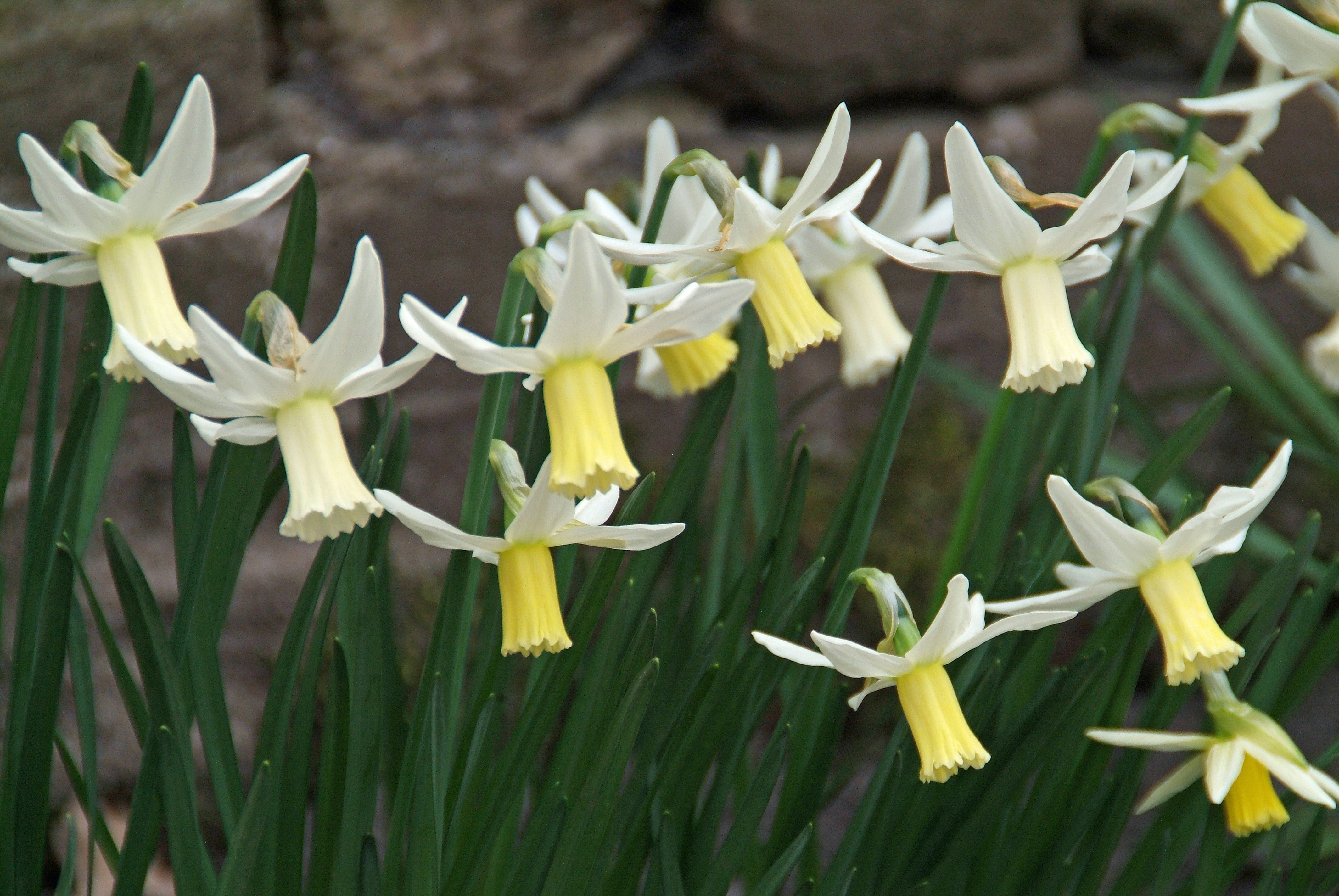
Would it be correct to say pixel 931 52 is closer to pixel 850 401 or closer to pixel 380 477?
pixel 850 401

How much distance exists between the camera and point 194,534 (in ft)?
2.43

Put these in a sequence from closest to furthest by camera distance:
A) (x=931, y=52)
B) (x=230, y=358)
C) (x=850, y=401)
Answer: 1. (x=230, y=358)
2. (x=931, y=52)
3. (x=850, y=401)

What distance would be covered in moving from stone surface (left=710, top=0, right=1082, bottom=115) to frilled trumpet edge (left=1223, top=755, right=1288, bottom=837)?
42.3 inches

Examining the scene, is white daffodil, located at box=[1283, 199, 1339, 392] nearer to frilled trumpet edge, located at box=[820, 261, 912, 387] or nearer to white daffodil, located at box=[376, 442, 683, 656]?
frilled trumpet edge, located at box=[820, 261, 912, 387]

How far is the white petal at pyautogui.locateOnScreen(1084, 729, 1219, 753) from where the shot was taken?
2.54ft

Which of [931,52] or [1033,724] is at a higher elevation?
[931,52]

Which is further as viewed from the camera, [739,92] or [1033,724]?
[739,92]

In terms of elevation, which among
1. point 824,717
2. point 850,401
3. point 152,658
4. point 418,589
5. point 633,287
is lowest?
point 418,589

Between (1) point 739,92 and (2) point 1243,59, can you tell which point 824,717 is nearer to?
(1) point 739,92

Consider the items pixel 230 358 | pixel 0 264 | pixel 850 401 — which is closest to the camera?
pixel 230 358

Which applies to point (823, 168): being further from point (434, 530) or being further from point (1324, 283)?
point (1324, 283)

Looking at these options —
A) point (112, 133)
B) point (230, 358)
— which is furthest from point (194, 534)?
point (112, 133)

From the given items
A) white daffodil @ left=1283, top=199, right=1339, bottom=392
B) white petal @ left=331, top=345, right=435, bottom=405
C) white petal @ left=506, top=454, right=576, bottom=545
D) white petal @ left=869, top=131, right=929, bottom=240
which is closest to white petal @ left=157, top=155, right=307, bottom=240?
white petal @ left=331, top=345, right=435, bottom=405

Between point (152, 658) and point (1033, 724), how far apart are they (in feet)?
2.06
